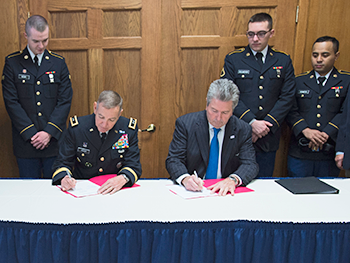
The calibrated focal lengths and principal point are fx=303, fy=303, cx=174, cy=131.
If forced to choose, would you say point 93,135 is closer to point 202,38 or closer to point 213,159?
point 213,159

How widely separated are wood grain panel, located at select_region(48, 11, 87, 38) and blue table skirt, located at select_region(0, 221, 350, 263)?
196 cm

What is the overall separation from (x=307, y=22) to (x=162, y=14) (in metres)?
1.30

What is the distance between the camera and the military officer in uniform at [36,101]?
2.33m

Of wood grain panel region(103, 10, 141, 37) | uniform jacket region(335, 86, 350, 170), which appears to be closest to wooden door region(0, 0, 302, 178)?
wood grain panel region(103, 10, 141, 37)

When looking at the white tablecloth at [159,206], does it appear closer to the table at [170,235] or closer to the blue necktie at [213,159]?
the table at [170,235]

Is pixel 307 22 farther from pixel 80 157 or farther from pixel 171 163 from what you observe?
pixel 80 157

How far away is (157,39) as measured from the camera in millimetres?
2760

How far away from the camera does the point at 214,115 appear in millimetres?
1828

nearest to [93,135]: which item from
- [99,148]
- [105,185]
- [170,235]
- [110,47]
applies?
[99,148]

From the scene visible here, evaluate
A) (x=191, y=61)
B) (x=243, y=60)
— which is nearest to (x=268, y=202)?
(x=243, y=60)

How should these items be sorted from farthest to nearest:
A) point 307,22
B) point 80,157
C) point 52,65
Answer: point 307,22 < point 52,65 < point 80,157

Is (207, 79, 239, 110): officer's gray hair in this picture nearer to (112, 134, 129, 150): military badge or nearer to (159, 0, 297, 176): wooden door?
(112, 134, 129, 150): military badge

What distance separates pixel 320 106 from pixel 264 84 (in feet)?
1.59

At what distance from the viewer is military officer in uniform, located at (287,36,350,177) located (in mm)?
2410
